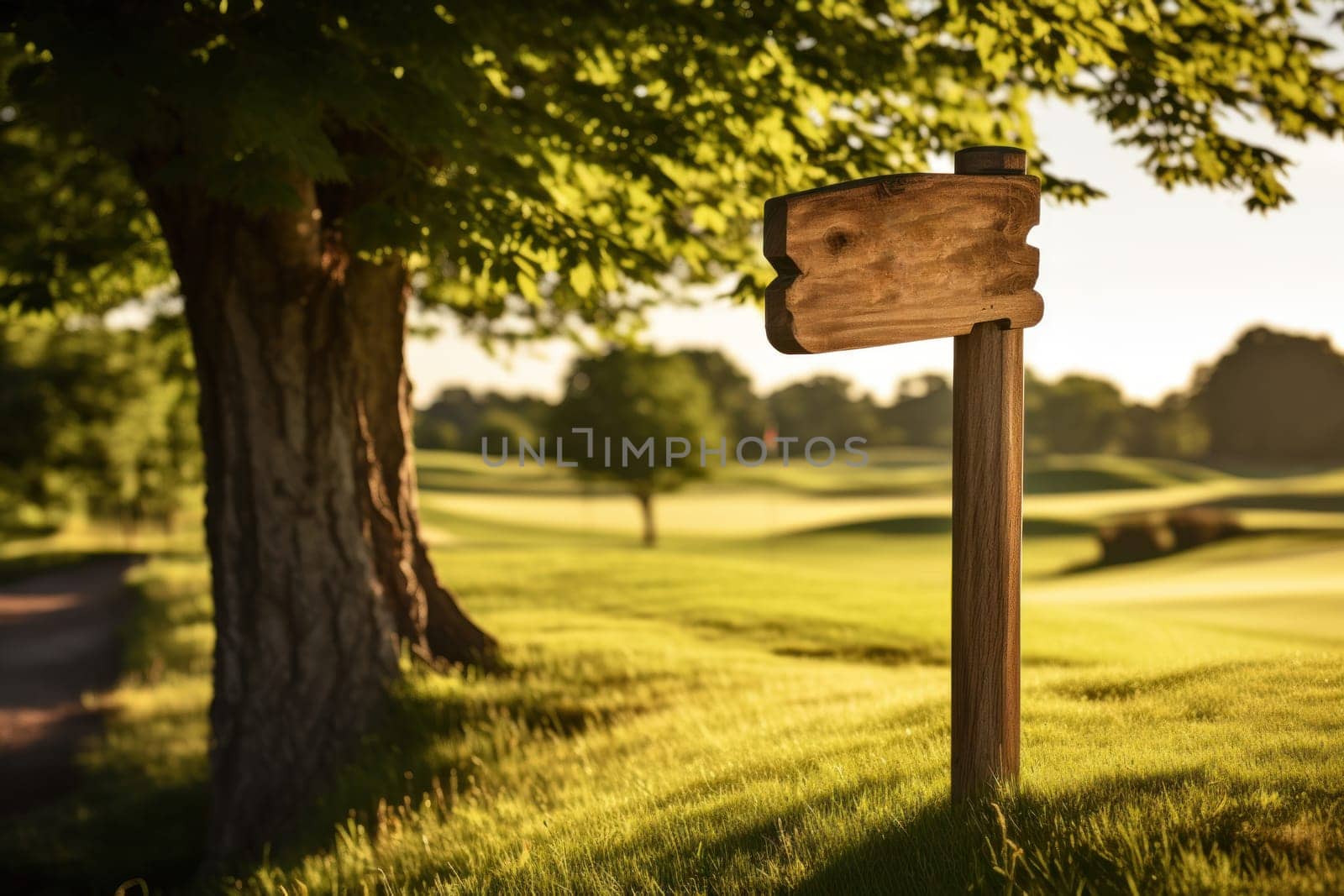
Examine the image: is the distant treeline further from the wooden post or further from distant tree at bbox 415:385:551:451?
the wooden post

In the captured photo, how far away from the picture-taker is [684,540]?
45.1m

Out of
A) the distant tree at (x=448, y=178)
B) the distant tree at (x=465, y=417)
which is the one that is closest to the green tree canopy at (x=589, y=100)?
the distant tree at (x=448, y=178)

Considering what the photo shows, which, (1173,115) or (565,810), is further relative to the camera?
(1173,115)

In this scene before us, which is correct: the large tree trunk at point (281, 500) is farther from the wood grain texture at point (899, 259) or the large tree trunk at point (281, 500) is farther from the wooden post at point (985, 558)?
the wooden post at point (985, 558)

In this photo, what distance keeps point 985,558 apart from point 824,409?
8122 cm

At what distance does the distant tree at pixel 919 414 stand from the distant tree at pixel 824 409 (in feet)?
6.17

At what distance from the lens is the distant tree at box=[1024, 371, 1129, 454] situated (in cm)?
7525

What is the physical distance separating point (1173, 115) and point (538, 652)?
668 centimetres

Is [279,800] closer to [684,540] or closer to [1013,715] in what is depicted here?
[1013,715]

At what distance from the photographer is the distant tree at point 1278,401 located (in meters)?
57.1

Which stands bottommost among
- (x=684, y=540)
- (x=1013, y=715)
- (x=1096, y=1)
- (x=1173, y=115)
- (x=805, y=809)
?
(x=684, y=540)

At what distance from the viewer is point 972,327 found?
3.70 m

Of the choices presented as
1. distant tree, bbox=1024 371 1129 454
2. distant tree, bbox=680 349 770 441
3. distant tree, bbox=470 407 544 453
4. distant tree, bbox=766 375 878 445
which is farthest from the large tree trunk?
distant tree, bbox=766 375 878 445

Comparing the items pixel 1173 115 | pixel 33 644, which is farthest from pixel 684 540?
pixel 1173 115
